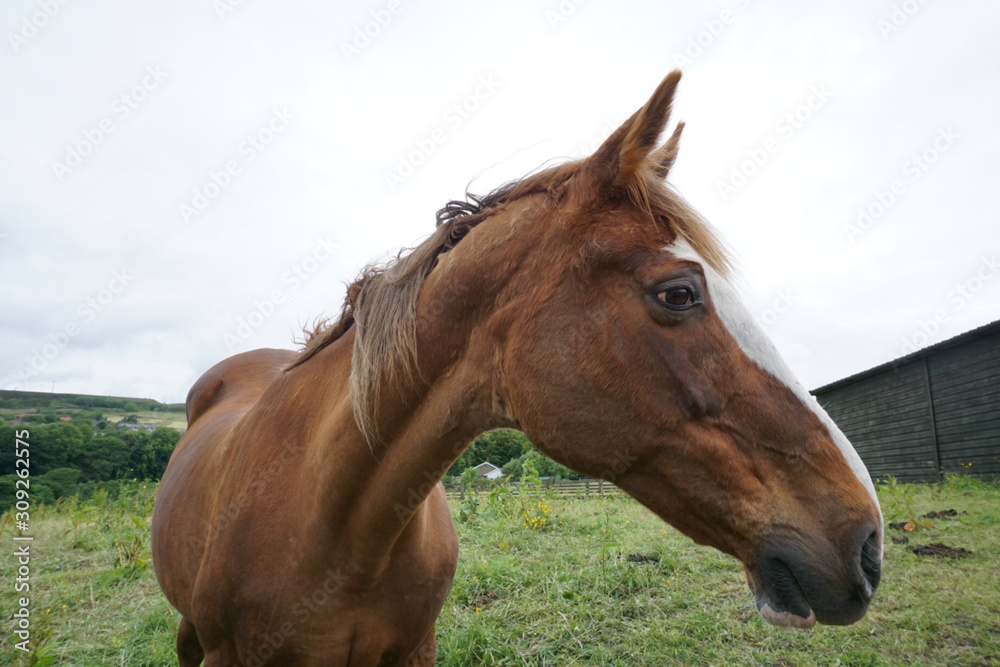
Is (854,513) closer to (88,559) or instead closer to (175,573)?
(175,573)

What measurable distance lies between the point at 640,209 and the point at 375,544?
1.44 m

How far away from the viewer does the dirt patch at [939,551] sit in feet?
15.2

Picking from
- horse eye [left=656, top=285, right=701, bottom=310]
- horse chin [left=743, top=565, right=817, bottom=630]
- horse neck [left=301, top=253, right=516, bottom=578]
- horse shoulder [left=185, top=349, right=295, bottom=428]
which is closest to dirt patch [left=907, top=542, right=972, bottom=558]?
horse chin [left=743, top=565, right=817, bottom=630]

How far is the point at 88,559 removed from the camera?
6289 mm

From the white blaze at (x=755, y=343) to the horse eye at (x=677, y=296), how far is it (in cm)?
6

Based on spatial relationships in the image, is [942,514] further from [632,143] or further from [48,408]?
[48,408]

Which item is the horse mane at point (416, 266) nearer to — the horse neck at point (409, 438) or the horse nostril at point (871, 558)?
the horse neck at point (409, 438)

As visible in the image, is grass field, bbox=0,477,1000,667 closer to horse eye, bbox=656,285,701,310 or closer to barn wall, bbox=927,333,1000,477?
horse eye, bbox=656,285,701,310

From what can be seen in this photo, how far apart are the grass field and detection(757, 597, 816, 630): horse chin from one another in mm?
2485

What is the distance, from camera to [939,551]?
4.74 m

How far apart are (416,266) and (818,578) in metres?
1.46

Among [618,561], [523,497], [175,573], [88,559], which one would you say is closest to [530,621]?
[618,561]

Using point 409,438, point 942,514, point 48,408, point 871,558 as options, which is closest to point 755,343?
point 871,558

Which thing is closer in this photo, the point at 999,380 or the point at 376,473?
the point at 376,473
